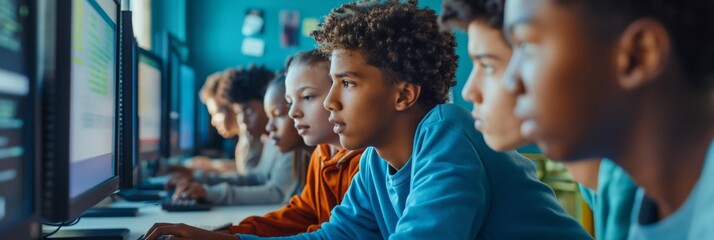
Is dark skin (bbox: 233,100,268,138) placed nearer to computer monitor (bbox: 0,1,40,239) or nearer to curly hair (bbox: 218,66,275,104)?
curly hair (bbox: 218,66,275,104)

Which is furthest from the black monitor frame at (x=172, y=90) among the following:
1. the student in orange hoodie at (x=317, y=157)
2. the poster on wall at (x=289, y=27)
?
the poster on wall at (x=289, y=27)

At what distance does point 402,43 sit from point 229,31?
3.42m

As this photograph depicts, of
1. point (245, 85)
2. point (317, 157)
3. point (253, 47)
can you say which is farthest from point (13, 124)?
point (253, 47)

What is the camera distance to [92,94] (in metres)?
Answer: 0.88

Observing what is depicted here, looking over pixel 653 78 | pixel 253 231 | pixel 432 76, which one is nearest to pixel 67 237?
pixel 253 231

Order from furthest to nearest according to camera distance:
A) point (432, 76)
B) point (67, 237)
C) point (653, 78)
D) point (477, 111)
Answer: point (432, 76) → point (67, 237) → point (477, 111) → point (653, 78)

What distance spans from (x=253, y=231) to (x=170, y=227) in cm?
24

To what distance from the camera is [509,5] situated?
563mm

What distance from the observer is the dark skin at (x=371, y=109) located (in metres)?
Answer: 1.10

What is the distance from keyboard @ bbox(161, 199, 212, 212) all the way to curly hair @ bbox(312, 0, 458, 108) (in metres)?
0.68

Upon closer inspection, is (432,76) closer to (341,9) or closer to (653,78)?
(341,9)

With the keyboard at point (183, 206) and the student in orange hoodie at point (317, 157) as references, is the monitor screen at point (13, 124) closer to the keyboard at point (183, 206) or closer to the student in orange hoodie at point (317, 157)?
the student in orange hoodie at point (317, 157)

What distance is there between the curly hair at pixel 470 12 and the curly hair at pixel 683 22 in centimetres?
21

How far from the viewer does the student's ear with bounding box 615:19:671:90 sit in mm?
470
